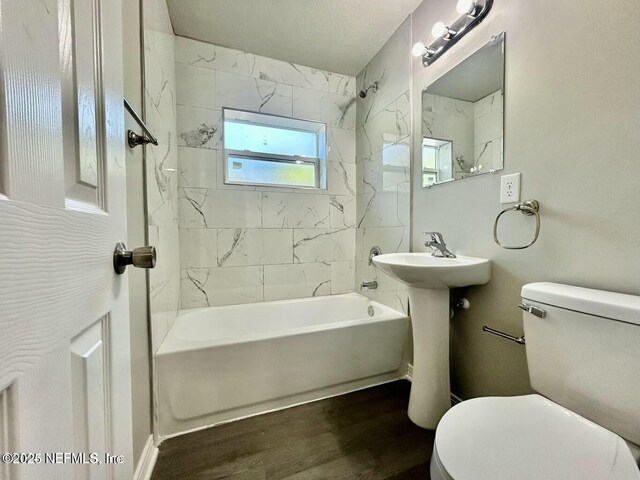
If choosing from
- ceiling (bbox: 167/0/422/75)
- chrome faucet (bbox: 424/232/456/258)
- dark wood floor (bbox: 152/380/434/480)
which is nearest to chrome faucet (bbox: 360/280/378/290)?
chrome faucet (bbox: 424/232/456/258)

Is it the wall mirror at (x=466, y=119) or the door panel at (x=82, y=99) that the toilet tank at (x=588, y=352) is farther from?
the door panel at (x=82, y=99)

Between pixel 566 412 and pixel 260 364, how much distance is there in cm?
126

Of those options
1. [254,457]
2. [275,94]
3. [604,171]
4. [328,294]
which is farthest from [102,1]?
[328,294]

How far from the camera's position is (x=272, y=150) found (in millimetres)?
2275

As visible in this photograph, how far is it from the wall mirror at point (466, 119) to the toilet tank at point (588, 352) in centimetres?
67

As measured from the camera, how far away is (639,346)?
0.66 meters

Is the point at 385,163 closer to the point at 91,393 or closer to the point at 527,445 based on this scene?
the point at 527,445

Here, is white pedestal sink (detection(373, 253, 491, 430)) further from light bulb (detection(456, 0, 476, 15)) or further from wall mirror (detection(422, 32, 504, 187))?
light bulb (detection(456, 0, 476, 15))

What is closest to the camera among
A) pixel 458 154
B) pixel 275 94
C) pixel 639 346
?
pixel 639 346

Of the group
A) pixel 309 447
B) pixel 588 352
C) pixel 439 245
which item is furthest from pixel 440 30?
pixel 309 447

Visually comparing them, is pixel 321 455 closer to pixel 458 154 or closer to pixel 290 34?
pixel 458 154

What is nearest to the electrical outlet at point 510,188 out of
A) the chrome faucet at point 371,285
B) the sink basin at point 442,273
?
the sink basin at point 442,273

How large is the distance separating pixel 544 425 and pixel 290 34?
248cm

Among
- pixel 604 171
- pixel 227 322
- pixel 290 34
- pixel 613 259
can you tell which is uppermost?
pixel 290 34
